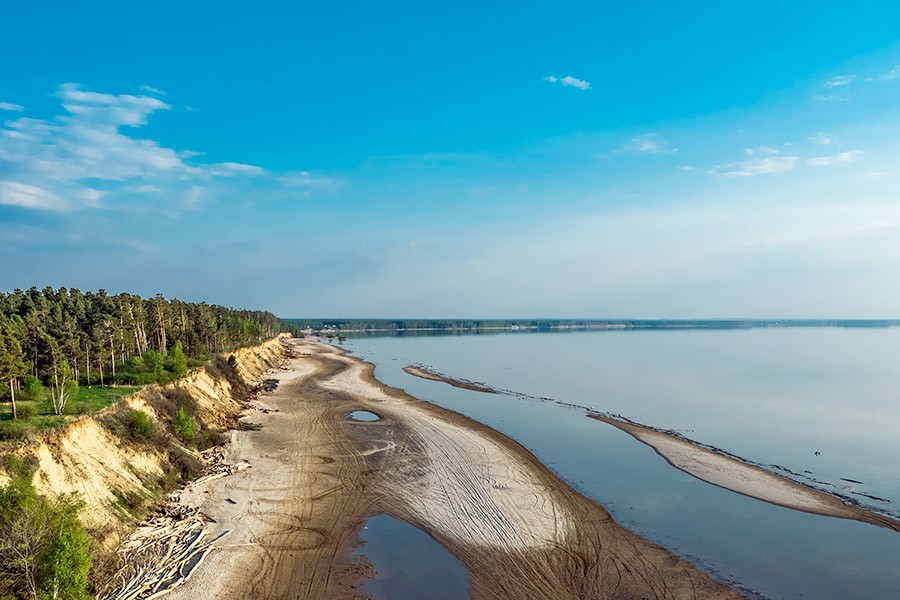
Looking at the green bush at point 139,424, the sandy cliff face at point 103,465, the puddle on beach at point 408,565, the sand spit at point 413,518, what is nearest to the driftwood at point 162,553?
the sand spit at point 413,518

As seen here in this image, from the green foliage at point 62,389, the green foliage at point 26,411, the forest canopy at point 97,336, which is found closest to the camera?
the green foliage at point 26,411

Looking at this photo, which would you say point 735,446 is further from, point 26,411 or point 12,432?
point 26,411

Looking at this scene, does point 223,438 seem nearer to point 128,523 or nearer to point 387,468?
point 387,468

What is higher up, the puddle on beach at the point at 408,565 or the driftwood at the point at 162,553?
the driftwood at the point at 162,553

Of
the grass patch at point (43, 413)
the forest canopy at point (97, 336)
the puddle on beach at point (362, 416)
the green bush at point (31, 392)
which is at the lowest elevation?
the puddle on beach at point (362, 416)

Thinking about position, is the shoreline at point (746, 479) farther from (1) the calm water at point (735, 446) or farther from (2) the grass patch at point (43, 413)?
(2) the grass patch at point (43, 413)

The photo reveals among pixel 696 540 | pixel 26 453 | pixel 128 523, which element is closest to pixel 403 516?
pixel 128 523
